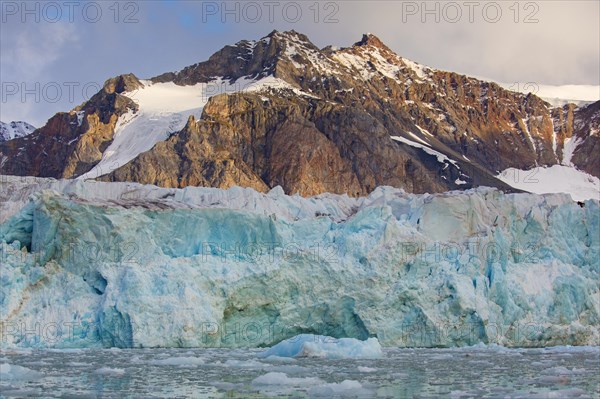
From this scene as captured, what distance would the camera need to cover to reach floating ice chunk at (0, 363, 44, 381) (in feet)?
64.3

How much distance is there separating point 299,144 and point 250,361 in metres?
73.9

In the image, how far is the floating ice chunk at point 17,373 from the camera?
19594mm

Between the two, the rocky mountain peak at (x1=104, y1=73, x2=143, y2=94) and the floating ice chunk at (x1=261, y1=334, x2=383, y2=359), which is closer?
the floating ice chunk at (x1=261, y1=334, x2=383, y2=359)

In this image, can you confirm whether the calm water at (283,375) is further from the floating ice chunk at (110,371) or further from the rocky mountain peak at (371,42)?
the rocky mountain peak at (371,42)

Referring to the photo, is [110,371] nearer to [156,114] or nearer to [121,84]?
[156,114]

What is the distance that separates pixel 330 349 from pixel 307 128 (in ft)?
241

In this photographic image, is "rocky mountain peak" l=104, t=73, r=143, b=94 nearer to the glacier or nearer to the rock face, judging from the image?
the rock face

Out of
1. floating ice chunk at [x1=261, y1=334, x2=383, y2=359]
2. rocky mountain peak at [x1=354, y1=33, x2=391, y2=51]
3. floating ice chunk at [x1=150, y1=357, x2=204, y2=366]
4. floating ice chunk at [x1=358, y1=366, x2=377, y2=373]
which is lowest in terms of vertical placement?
floating ice chunk at [x1=358, y1=366, x2=377, y2=373]

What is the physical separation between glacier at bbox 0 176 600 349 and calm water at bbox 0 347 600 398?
225cm

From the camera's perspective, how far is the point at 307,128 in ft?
326

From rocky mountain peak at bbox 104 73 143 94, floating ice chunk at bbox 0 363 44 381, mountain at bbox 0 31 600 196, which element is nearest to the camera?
floating ice chunk at bbox 0 363 44 381

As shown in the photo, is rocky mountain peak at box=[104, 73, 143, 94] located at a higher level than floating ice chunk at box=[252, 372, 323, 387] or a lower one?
higher

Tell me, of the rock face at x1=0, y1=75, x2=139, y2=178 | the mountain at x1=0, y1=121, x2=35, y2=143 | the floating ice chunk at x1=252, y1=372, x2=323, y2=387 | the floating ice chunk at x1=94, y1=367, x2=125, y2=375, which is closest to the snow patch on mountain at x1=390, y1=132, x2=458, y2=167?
the rock face at x1=0, y1=75, x2=139, y2=178

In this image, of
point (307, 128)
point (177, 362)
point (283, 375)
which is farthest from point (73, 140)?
point (283, 375)
